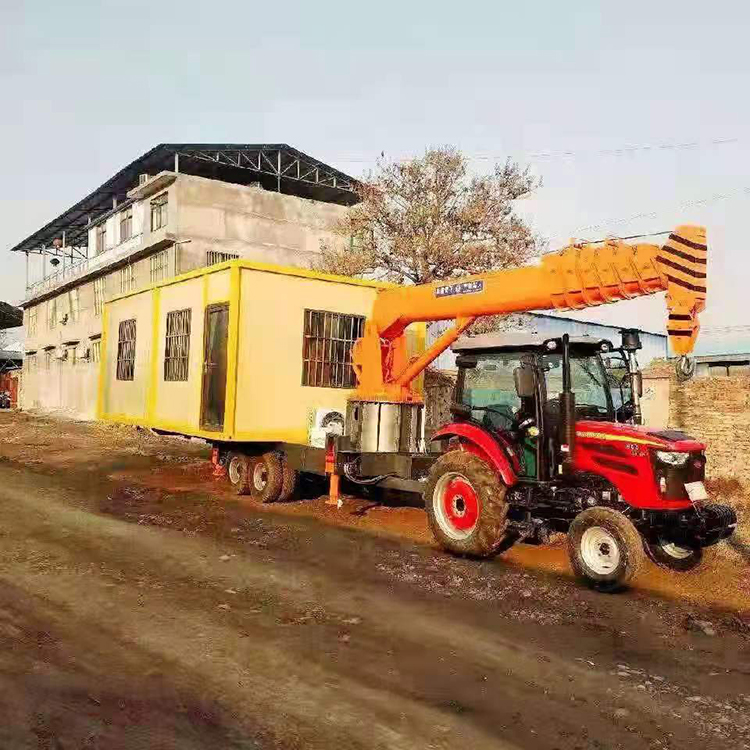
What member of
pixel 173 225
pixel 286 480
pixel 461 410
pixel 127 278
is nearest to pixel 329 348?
→ pixel 286 480

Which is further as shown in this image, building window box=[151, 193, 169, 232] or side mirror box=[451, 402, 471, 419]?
building window box=[151, 193, 169, 232]

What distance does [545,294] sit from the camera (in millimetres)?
7605

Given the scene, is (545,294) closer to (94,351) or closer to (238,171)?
(238,171)

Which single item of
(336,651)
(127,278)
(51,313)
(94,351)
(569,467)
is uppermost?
(127,278)

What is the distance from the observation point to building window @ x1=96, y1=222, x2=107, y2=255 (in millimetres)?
38206

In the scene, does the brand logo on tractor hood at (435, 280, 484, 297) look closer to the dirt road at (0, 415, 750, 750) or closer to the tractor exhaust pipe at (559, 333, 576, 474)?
the tractor exhaust pipe at (559, 333, 576, 474)

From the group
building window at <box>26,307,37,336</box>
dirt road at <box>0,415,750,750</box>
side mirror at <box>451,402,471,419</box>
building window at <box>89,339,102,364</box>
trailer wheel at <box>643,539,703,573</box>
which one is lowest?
dirt road at <box>0,415,750,750</box>

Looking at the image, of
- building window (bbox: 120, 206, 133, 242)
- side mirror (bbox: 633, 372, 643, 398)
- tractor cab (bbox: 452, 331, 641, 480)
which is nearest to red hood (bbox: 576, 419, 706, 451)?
tractor cab (bbox: 452, 331, 641, 480)

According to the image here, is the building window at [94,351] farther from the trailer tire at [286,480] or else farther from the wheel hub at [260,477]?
the trailer tire at [286,480]

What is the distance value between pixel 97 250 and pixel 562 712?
39746 mm

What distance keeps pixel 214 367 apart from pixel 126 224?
2763 cm

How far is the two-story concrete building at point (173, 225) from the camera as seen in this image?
99.7 feet

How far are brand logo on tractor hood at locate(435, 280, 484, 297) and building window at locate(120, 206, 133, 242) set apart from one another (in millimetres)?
29405

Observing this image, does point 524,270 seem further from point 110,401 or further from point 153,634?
point 110,401
